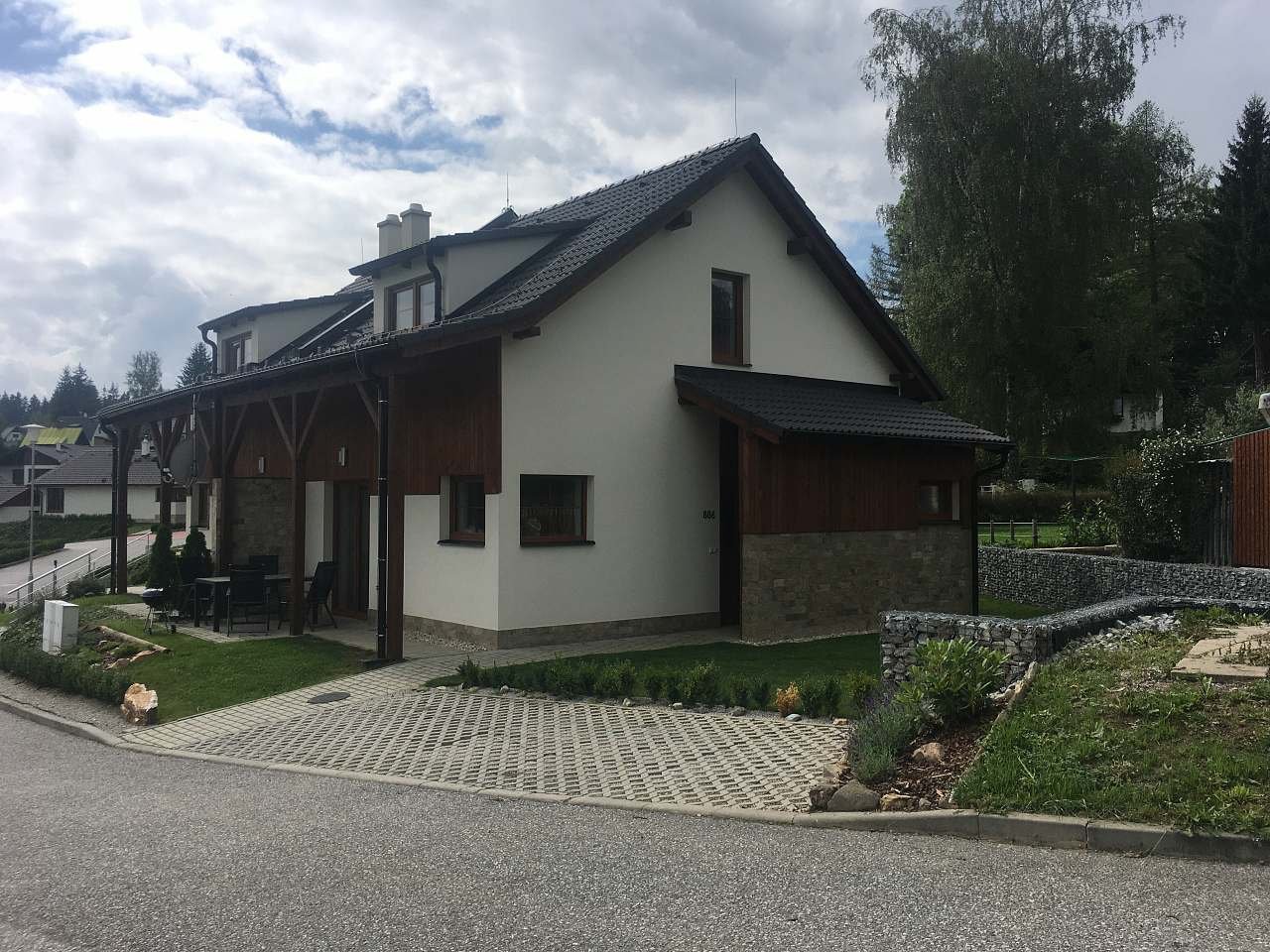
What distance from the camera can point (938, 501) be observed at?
1747 centimetres

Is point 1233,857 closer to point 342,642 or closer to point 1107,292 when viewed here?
point 342,642

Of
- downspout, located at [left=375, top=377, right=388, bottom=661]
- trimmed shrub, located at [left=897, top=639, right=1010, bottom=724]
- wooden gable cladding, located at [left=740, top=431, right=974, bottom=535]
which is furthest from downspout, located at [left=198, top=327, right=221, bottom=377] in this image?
trimmed shrub, located at [left=897, top=639, right=1010, bottom=724]

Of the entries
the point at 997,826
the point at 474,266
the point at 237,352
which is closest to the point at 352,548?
the point at 474,266

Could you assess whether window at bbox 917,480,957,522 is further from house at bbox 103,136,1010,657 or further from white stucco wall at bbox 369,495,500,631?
white stucco wall at bbox 369,495,500,631

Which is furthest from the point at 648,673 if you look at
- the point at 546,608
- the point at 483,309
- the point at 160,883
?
the point at 483,309

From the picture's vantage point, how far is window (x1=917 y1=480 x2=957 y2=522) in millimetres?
17219

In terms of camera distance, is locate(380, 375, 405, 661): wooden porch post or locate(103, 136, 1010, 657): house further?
locate(103, 136, 1010, 657): house

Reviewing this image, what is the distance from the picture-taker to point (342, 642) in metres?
14.3

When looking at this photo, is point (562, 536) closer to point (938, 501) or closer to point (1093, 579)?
point (938, 501)

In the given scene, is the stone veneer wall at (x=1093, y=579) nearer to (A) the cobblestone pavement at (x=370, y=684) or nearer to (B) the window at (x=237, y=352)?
(A) the cobblestone pavement at (x=370, y=684)

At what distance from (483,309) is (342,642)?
16.9ft

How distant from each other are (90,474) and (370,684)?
200 ft

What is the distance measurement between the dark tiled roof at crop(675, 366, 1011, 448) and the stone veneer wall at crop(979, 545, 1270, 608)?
10.3ft

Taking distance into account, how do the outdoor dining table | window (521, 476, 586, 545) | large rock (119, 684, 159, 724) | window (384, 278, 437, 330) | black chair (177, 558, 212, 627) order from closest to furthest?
large rock (119, 684, 159, 724)
window (521, 476, 586, 545)
window (384, 278, 437, 330)
the outdoor dining table
black chair (177, 558, 212, 627)
